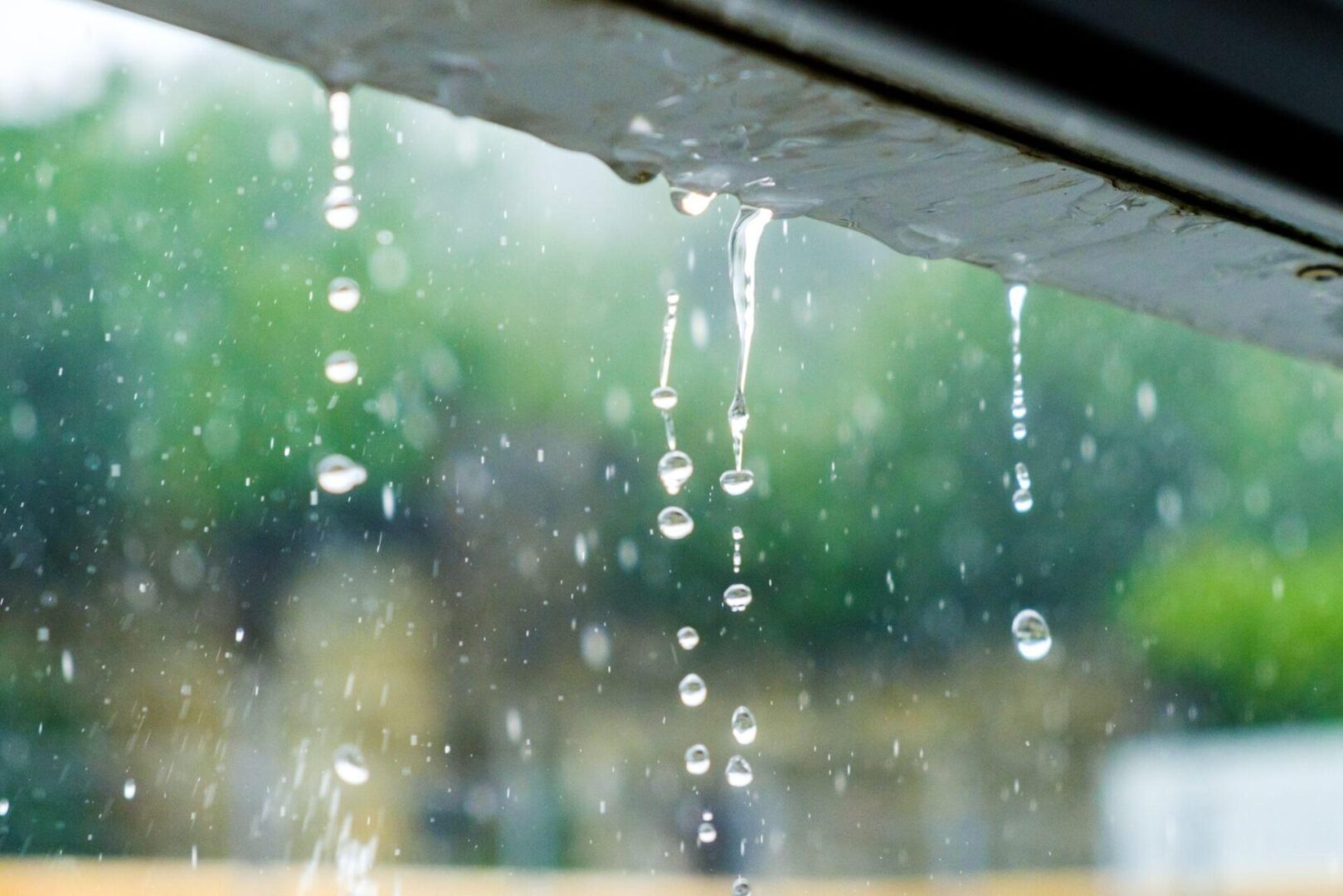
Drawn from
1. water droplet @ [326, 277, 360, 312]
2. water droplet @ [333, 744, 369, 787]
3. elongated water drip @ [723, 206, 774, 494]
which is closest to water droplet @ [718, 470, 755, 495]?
elongated water drip @ [723, 206, 774, 494]

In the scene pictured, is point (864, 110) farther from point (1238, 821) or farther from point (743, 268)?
point (1238, 821)

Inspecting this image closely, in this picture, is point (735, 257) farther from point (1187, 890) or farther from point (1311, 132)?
point (1187, 890)

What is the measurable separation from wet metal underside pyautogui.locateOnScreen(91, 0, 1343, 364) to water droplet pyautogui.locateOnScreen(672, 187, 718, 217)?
10 mm

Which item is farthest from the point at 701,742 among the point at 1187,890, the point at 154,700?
the point at 1187,890

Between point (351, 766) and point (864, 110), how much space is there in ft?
47.3

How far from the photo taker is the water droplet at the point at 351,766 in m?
13.6

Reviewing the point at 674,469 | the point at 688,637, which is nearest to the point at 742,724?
the point at 688,637

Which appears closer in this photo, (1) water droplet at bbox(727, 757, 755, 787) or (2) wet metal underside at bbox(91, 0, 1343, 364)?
(2) wet metal underside at bbox(91, 0, 1343, 364)

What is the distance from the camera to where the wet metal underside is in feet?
1.66

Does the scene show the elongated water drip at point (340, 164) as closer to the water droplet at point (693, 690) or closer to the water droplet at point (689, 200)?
the water droplet at point (689, 200)

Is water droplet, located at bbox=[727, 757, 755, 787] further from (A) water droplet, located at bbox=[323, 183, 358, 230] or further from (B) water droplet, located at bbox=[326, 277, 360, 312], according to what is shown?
(A) water droplet, located at bbox=[323, 183, 358, 230]

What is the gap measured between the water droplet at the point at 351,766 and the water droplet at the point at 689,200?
42.0 feet

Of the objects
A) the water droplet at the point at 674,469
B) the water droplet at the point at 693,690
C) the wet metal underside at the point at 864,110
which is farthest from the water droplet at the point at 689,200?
the water droplet at the point at 693,690

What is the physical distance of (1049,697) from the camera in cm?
1549
